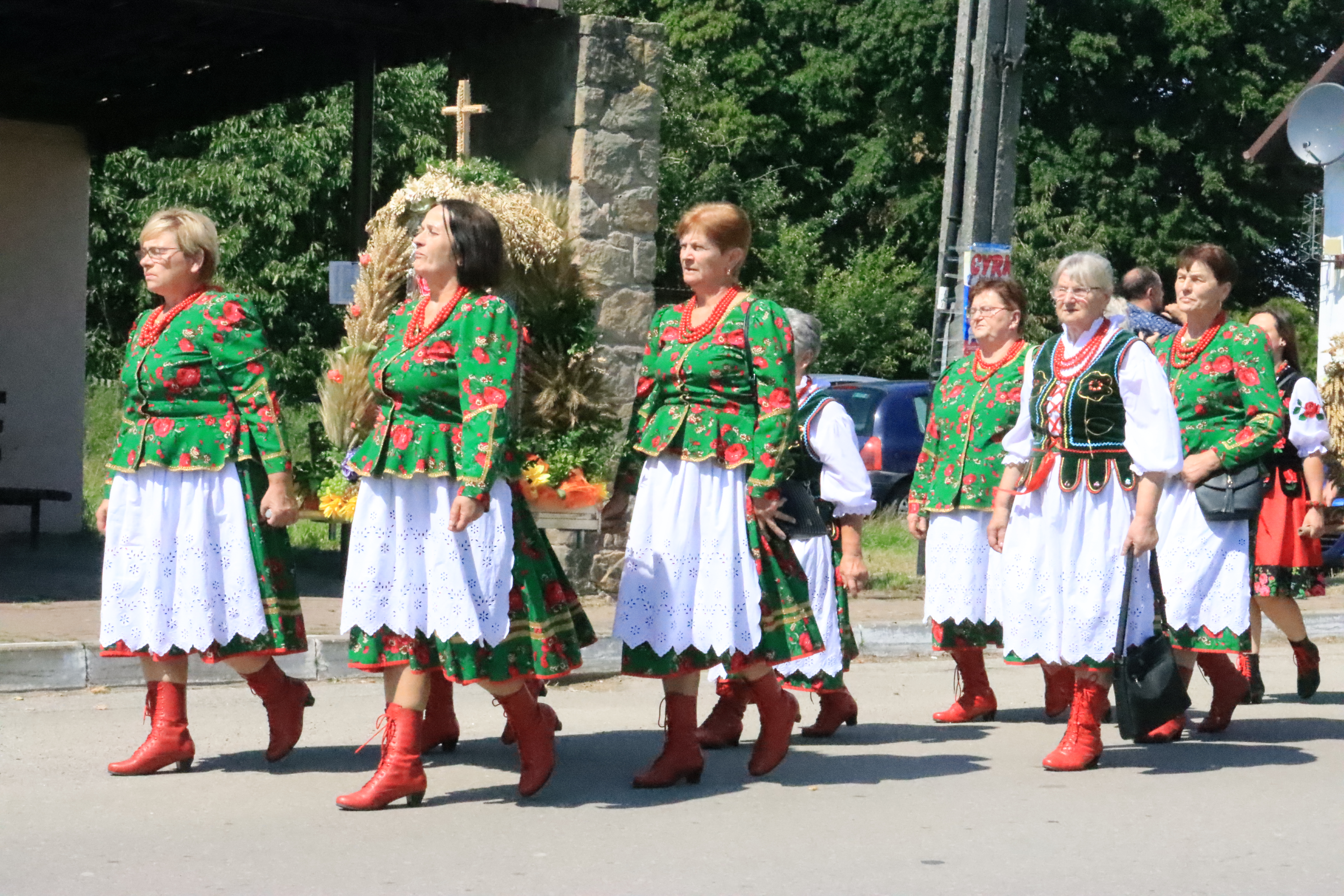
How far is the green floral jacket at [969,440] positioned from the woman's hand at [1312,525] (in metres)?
1.55

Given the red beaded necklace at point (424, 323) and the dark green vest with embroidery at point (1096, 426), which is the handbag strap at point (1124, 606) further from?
the red beaded necklace at point (424, 323)

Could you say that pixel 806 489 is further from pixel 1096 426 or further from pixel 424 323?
pixel 424 323

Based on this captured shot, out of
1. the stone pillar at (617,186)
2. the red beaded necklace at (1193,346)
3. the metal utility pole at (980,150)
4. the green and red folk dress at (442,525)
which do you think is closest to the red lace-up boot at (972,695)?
the red beaded necklace at (1193,346)

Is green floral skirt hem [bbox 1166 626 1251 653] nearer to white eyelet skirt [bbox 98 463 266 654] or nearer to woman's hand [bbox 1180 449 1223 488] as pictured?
woman's hand [bbox 1180 449 1223 488]

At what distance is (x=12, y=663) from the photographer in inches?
320

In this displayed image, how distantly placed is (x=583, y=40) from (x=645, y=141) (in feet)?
2.26

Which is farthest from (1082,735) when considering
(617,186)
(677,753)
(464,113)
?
(464,113)

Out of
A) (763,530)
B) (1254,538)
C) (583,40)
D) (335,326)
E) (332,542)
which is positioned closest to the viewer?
(763,530)

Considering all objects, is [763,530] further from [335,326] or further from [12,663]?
[335,326]

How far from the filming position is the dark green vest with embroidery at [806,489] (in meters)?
6.52

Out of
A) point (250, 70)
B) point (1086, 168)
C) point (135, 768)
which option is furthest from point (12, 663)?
point (1086, 168)

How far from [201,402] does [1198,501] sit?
3655 millimetres

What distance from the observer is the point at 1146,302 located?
8.53m

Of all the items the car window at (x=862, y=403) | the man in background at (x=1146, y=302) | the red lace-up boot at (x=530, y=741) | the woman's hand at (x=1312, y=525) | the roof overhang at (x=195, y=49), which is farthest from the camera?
the car window at (x=862, y=403)
